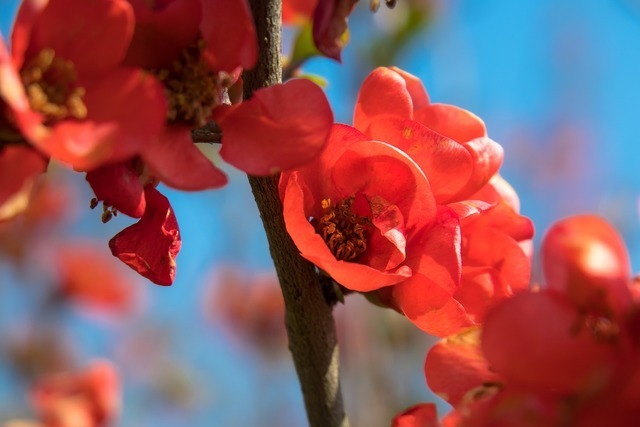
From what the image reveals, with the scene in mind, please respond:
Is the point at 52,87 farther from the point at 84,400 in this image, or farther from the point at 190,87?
the point at 84,400

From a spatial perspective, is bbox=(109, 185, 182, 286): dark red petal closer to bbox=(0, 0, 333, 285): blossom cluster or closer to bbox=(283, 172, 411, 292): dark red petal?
bbox=(0, 0, 333, 285): blossom cluster

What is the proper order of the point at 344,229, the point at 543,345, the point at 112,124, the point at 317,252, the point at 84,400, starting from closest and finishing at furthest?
the point at 543,345 < the point at 112,124 < the point at 317,252 < the point at 344,229 < the point at 84,400

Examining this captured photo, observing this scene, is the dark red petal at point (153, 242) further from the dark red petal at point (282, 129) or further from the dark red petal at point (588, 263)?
the dark red petal at point (588, 263)

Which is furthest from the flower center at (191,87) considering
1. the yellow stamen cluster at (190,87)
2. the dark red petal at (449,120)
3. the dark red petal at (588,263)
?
the dark red petal at (588,263)

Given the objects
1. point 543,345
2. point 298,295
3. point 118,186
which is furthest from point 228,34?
point 543,345

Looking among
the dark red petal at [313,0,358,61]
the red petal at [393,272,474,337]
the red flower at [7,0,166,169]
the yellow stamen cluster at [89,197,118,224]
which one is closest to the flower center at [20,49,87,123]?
the red flower at [7,0,166,169]

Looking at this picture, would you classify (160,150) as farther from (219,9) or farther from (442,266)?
(442,266)
